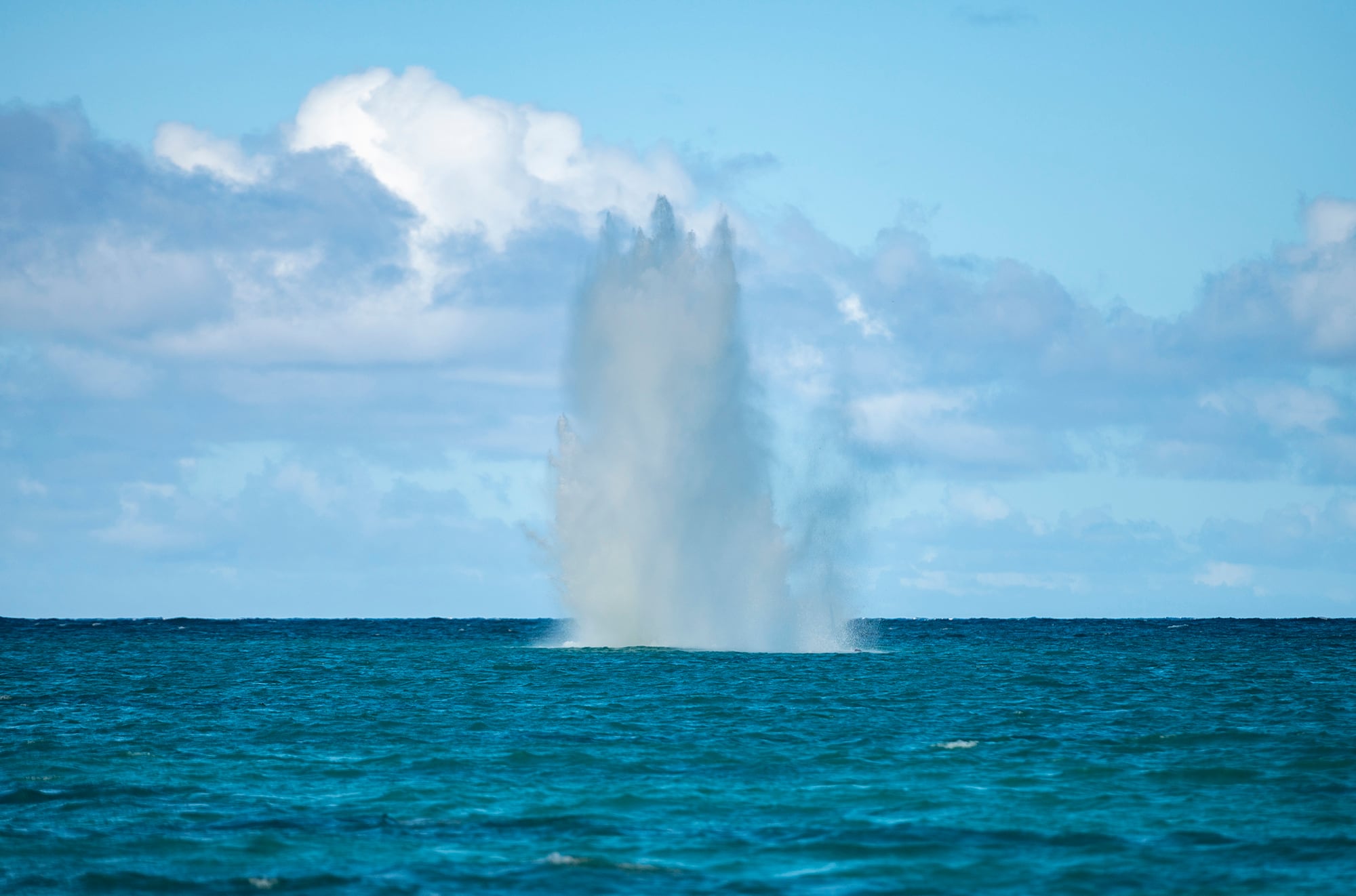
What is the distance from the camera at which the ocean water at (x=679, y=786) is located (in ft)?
61.3

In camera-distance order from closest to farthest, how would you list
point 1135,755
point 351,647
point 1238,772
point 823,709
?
point 1238,772
point 1135,755
point 823,709
point 351,647

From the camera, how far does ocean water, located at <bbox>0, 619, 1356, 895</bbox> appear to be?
1869 centimetres

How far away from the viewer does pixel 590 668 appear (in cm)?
5422

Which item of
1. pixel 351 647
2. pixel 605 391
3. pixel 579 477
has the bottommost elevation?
pixel 351 647

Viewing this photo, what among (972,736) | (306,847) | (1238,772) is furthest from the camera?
(972,736)

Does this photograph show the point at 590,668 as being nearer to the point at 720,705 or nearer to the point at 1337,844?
the point at 720,705

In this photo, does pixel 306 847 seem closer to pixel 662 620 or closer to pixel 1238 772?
pixel 1238 772

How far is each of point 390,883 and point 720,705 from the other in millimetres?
22047

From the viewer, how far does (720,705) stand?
3934 cm

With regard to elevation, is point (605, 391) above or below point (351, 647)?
above

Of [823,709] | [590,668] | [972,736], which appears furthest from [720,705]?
[590,668]

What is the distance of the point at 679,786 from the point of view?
83.7 feet

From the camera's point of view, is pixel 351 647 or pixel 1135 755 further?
pixel 351 647

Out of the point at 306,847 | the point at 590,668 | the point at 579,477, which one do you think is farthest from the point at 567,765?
the point at 579,477
